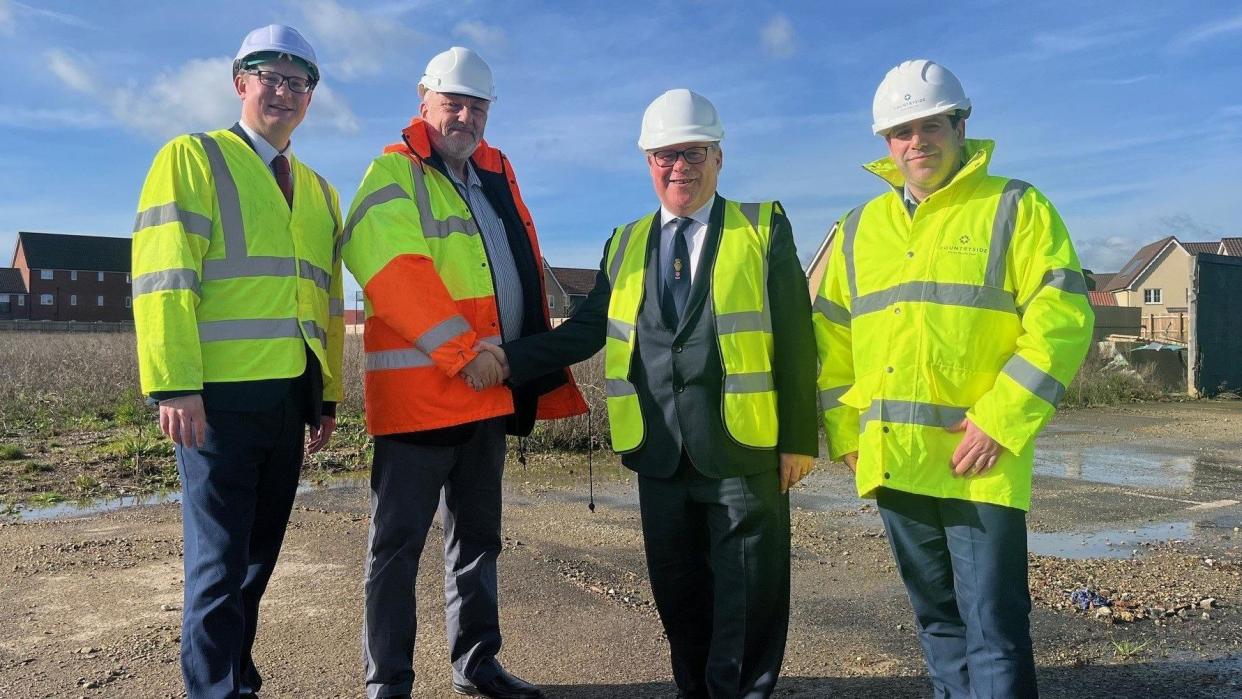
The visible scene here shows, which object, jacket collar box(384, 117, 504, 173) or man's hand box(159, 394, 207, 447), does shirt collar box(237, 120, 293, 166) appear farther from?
man's hand box(159, 394, 207, 447)

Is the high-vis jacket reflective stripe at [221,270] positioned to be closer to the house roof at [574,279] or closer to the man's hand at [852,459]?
the man's hand at [852,459]

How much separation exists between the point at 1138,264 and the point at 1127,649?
61.6 metres

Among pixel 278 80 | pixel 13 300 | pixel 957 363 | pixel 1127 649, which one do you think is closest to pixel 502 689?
pixel 957 363

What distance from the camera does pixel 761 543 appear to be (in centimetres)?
321

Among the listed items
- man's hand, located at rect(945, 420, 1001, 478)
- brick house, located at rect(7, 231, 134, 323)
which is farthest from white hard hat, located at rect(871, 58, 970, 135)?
brick house, located at rect(7, 231, 134, 323)

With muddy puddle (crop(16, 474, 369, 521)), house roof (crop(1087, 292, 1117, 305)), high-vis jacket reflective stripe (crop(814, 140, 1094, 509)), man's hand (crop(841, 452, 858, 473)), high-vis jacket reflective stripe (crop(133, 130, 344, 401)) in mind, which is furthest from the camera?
house roof (crop(1087, 292, 1117, 305))

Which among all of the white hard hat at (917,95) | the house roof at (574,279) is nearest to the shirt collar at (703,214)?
the white hard hat at (917,95)

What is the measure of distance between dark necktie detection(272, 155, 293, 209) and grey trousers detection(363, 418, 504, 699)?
1.02 m

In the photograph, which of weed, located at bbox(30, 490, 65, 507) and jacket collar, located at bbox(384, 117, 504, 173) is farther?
weed, located at bbox(30, 490, 65, 507)

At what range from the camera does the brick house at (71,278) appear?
208 feet

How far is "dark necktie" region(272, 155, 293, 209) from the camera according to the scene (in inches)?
135

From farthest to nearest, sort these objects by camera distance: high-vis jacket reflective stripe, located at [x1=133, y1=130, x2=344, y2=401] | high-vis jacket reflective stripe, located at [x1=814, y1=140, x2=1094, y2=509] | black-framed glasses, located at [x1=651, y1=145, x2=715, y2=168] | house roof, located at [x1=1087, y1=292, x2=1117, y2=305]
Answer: house roof, located at [x1=1087, y1=292, x2=1117, y2=305], black-framed glasses, located at [x1=651, y1=145, x2=715, y2=168], high-vis jacket reflective stripe, located at [x1=133, y1=130, x2=344, y2=401], high-vis jacket reflective stripe, located at [x1=814, y1=140, x2=1094, y2=509]

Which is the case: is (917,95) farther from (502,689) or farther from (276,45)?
(502,689)

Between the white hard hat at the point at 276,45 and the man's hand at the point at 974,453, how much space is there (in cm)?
271
